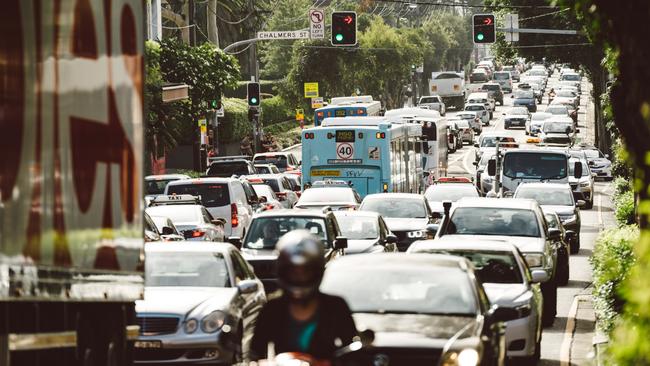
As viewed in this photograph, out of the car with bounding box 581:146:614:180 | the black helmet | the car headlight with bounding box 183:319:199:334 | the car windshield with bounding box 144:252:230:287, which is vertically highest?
the black helmet

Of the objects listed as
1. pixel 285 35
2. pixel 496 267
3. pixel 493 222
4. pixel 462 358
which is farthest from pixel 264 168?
pixel 462 358

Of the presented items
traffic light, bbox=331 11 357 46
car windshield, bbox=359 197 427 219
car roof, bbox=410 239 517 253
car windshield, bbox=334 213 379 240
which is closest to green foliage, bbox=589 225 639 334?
car roof, bbox=410 239 517 253

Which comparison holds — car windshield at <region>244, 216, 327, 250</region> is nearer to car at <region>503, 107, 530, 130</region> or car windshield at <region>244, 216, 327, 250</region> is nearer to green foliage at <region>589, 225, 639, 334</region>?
green foliage at <region>589, 225, 639, 334</region>

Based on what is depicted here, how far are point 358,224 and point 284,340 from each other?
726 inches

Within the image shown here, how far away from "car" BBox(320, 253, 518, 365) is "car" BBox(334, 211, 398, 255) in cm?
1166

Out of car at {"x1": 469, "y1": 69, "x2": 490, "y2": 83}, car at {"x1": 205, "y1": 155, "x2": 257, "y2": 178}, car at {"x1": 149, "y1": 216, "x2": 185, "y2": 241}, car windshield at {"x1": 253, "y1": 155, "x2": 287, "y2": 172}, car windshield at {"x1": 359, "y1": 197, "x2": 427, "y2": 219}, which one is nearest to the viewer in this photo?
car at {"x1": 149, "y1": 216, "x2": 185, "y2": 241}

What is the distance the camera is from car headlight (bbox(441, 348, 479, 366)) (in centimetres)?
1088

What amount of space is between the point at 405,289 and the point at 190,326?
3168 millimetres

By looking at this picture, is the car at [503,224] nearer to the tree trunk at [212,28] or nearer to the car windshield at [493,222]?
the car windshield at [493,222]

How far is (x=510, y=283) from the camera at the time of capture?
16719mm

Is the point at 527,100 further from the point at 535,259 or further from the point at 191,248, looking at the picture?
the point at 191,248

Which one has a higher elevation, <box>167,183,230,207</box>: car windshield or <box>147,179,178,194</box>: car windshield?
<box>167,183,230,207</box>: car windshield

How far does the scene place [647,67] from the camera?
825 cm

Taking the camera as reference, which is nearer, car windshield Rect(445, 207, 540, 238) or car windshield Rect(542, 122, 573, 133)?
car windshield Rect(445, 207, 540, 238)
